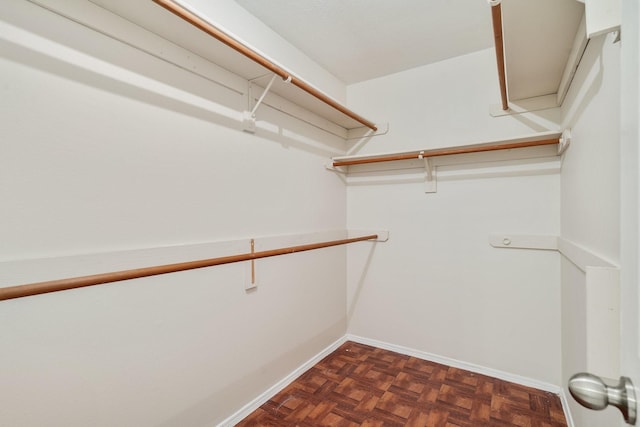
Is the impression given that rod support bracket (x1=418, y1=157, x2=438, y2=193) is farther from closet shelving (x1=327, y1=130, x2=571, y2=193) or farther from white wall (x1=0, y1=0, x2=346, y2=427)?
white wall (x1=0, y1=0, x2=346, y2=427)

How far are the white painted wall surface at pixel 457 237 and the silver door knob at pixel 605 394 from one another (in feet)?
6.42

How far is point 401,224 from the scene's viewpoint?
2.65 m

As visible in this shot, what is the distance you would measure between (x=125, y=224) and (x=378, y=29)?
195 cm

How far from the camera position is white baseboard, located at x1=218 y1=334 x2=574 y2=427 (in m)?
1.82

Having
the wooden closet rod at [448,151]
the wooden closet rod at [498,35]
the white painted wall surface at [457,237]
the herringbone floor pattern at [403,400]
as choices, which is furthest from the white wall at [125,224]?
the wooden closet rod at [498,35]

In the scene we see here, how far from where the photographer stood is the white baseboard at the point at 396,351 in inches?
71.6

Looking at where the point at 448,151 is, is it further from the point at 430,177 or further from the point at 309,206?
the point at 309,206

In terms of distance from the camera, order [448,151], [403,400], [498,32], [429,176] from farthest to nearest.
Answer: [429,176] → [448,151] → [403,400] → [498,32]

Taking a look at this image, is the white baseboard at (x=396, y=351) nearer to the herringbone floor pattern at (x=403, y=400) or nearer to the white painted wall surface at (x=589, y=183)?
the herringbone floor pattern at (x=403, y=400)

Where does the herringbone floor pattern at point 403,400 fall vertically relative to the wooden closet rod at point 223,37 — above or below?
below

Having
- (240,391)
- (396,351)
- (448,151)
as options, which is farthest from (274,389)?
(448,151)

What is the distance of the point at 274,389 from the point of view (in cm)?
205

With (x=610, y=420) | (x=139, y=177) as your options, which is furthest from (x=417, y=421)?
(x=139, y=177)

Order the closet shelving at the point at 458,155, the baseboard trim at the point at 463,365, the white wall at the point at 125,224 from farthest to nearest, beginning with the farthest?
the baseboard trim at the point at 463,365 → the closet shelving at the point at 458,155 → the white wall at the point at 125,224
